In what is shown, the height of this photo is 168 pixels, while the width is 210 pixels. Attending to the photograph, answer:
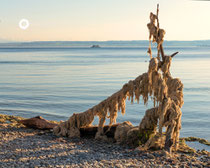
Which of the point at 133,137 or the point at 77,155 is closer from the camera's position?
the point at 77,155

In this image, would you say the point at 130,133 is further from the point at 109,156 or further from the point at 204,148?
the point at 204,148

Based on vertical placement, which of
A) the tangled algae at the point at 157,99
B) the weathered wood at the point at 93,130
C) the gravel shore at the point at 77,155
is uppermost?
the tangled algae at the point at 157,99

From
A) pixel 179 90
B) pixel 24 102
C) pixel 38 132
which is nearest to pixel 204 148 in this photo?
pixel 179 90

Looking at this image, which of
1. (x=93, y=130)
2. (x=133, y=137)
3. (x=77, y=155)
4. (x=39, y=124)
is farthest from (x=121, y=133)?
(x=39, y=124)

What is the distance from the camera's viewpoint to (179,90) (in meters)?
11.9

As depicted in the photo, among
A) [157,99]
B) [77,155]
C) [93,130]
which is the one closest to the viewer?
[77,155]

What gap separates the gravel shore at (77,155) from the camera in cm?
960

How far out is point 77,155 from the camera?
34.1 feet

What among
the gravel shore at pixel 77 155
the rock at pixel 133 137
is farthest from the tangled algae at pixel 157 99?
the gravel shore at pixel 77 155

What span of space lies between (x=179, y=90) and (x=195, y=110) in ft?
28.8

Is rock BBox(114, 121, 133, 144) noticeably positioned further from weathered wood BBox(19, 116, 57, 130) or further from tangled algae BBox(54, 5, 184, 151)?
weathered wood BBox(19, 116, 57, 130)

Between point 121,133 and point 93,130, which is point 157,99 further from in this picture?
point 93,130

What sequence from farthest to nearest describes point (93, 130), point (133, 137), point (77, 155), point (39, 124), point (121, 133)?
1. point (39, 124)
2. point (93, 130)
3. point (121, 133)
4. point (133, 137)
5. point (77, 155)

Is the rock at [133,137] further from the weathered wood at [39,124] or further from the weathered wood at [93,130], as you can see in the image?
the weathered wood at [39,124]
